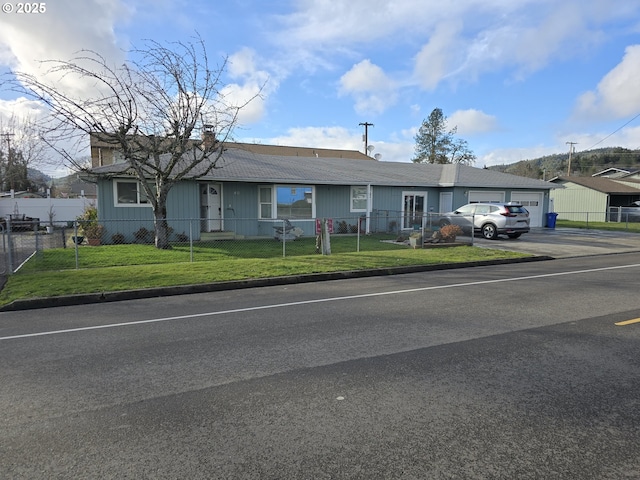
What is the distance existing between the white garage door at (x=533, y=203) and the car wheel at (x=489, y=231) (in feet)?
23.2

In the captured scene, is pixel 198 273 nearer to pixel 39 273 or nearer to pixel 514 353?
pixel 39 273

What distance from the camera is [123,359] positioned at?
4828mm

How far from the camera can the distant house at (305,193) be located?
55.0 feet

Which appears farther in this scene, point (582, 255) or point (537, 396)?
point (582, 255)

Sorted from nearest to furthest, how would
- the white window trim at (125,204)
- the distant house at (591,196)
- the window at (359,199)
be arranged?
the white window trim at (125,204) → the window at (359,199) → the distant house at (591,196)

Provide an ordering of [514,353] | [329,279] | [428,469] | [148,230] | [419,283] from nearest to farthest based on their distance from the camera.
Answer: [428,469] < [514,353] < [419,283] < [329,279] < [148,230]

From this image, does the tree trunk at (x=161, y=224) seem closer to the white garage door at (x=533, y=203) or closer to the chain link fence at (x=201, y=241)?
the chain link fence at (x=201, y=241)

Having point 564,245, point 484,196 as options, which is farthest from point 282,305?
point 484,196

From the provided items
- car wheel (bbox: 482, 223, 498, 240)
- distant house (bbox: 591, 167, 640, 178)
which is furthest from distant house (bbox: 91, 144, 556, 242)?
distant house (bbox: 591, 167, 640, 178)

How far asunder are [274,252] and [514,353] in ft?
Result: 34.1

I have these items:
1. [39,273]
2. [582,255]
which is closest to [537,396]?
[39,273]

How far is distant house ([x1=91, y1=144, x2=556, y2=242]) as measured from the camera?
16.8 meters

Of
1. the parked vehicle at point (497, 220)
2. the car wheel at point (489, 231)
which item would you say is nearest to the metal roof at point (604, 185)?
the parked vehicle at point (497, 220)

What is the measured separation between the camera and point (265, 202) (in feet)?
62.8
